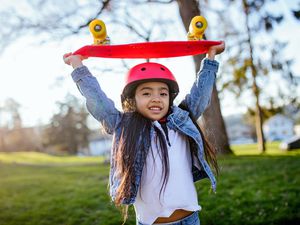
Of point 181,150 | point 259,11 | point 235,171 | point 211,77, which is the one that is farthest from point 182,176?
point 259,11

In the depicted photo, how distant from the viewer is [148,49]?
227 cm

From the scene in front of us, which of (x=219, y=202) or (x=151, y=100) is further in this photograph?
(x=219, y=202)

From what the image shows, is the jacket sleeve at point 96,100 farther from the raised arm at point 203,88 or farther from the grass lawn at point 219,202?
the grass lawn at point 219,202

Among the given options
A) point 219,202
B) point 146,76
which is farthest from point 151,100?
point 219,202

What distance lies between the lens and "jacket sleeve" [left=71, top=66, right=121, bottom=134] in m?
2.18

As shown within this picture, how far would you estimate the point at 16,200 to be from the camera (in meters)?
6.71

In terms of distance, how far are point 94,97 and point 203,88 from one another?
2.63 feet

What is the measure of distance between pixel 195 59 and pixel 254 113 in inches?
486

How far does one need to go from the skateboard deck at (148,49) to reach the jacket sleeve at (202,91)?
14cm

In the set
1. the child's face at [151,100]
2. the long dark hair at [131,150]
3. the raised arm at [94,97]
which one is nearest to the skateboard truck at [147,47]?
the raised arm at [94,97]

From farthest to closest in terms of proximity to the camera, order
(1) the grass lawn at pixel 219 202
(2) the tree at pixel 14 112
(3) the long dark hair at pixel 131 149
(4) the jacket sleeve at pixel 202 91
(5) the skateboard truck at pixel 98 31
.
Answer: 1. (2) the tree at pixel 14 112
2. (1) the grass lawn at pixel 219 202
3. (4) the jacket sleeve at pixel 202 91
4. (5) the skateboard truck at pixel 98 31
5. (3) the long dark hair at pixel 131 149

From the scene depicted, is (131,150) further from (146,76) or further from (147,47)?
(147,47)

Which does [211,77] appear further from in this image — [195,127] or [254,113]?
[254,113]

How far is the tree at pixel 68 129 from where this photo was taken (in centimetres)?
4700
